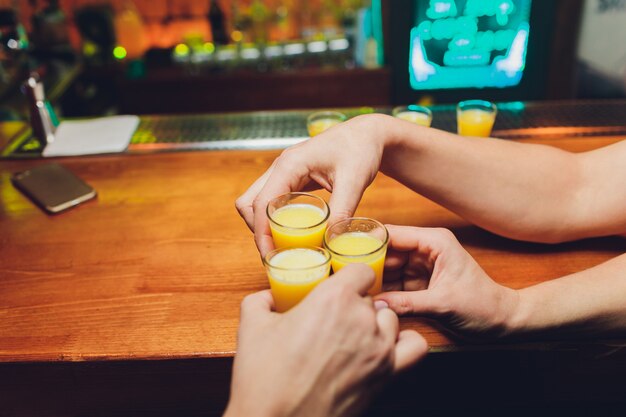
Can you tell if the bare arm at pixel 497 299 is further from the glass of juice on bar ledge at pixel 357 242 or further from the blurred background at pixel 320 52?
the blurred background at pixel 320 52

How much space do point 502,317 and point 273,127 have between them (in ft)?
5.15

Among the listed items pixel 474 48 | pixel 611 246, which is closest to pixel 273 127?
pixel 611 246

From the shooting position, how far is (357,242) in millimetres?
1371

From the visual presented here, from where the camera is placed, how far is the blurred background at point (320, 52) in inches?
164

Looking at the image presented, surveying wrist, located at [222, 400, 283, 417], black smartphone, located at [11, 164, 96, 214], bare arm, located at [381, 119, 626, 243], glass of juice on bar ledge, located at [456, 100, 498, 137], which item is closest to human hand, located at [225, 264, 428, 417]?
wrist, located at [222, 400, 283, 417]

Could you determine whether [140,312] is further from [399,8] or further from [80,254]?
[399,8]

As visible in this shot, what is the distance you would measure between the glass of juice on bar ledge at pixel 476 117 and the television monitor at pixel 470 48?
225 cm

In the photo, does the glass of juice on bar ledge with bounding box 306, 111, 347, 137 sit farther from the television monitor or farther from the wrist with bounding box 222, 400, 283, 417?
the television monitor

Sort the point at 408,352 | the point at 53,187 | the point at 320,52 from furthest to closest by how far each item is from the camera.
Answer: the point at 320,52 < the point at 53,187 < the point at 408,352

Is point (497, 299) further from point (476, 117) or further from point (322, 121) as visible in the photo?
point (322, 121)

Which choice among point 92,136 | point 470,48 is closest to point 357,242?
point 92,136

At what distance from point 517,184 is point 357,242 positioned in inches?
21.9

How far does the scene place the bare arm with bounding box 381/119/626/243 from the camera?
5.01ft

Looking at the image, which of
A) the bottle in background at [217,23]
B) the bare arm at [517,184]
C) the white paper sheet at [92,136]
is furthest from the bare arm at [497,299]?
the bottle in background at [217,23]
